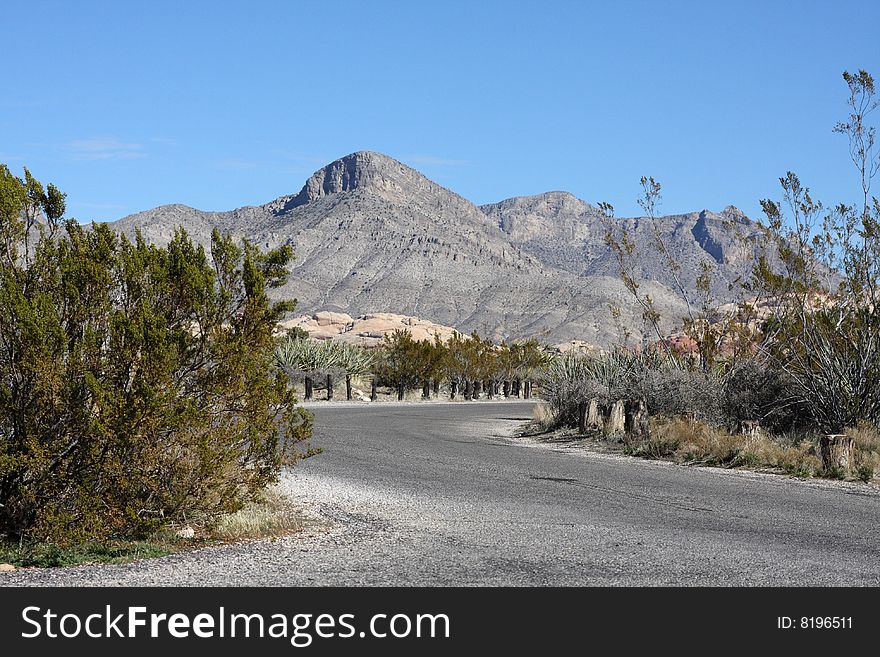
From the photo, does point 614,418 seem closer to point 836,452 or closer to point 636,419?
point 636,419

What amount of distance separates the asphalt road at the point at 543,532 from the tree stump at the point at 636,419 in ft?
10.5

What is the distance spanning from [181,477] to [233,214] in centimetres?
17925

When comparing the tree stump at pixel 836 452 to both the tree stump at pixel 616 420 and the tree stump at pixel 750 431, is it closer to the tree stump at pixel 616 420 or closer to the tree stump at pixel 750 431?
the tree stump at pixel 750 431

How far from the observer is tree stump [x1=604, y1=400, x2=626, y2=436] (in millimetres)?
23230

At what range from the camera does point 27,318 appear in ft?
26.6

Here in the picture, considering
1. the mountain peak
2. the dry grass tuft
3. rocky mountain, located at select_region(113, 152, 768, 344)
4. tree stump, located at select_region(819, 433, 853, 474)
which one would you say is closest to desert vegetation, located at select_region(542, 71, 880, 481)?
tree stump, located at select_region(819, 433, 853, 474)

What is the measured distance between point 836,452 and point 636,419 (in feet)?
20.8

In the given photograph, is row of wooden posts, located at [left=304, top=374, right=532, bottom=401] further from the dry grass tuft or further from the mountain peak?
the mountain peak

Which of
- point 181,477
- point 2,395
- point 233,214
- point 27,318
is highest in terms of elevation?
point 233,214

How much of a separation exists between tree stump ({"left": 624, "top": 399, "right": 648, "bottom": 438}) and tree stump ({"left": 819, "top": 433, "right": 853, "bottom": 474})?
5.50 meters
